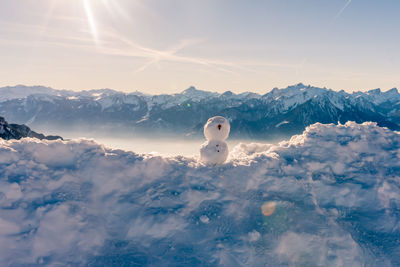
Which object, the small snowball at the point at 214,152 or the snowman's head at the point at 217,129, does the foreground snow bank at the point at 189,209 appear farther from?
the snowman's head at the point at 217,129

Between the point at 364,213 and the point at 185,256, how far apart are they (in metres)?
8.71

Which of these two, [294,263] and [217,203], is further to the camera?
[217,203]

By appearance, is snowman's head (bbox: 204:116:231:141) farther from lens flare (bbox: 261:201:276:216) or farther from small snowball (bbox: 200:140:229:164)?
lens flare (bbox: 261:201:276:216)

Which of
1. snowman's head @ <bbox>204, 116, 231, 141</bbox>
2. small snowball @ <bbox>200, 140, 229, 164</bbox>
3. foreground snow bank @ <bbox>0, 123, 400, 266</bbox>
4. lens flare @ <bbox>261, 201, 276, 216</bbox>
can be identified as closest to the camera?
foreground snow bank @ <bbox>0, 123, 400, 266</bbox>

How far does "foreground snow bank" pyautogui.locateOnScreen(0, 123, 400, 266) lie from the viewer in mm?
10102

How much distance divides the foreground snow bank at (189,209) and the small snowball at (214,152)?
43 cm

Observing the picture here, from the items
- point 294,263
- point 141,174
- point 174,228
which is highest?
point 141,174

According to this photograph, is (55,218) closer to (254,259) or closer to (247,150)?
(254,259)

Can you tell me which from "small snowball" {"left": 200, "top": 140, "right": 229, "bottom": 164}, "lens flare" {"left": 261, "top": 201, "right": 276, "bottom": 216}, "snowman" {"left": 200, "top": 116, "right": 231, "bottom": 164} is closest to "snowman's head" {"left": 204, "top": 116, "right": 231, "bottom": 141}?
"snowman" {"left": 200, "top": 116, "right": 231, "bottom": 164}

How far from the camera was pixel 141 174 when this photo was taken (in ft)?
42.2

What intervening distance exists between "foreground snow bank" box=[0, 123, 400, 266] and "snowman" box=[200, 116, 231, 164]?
0.50 meters

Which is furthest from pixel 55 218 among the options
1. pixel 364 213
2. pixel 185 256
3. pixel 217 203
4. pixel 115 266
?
pixel 364 213

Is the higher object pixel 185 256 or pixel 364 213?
pixel 364 213

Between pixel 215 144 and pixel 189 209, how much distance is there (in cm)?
399
